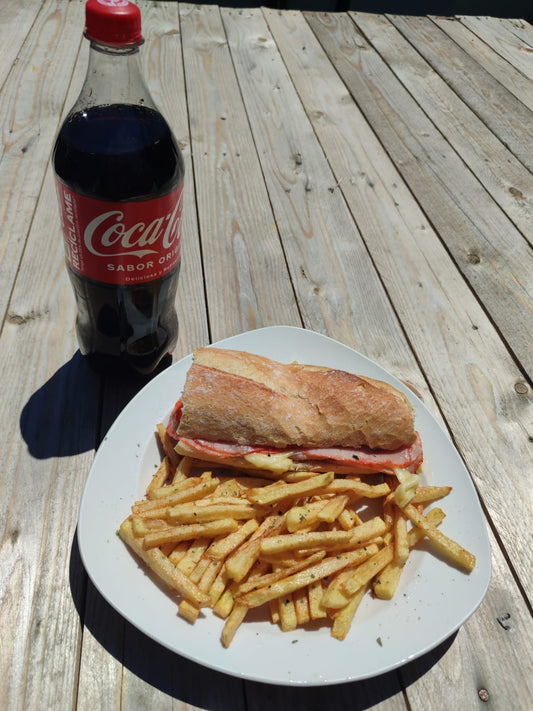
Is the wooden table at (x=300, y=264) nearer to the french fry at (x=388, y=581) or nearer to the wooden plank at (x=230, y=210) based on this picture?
the wooden plank at (x=230, y=210)

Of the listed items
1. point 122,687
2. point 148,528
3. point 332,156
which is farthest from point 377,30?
point 122,687

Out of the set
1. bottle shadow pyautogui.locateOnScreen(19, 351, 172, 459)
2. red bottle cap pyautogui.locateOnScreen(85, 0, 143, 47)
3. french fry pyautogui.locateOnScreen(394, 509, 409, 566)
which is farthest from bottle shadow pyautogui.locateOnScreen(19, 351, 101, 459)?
red bottle cap pyautogui.locateOnScreen(85, 0, 143, 47)

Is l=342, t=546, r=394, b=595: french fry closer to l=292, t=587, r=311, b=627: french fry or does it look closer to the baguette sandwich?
l=292, t=587, r=311, b=627: french fry

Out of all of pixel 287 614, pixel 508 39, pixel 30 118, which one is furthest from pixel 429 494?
pixel 508 39

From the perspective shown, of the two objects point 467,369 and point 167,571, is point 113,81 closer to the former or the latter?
point 167,571

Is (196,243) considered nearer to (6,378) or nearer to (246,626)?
(6,378)
